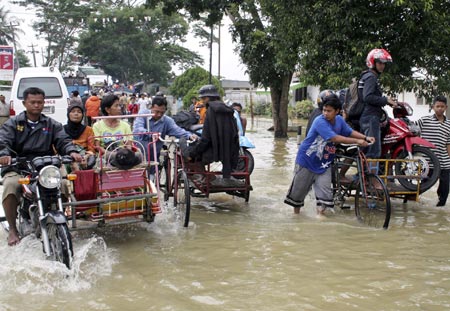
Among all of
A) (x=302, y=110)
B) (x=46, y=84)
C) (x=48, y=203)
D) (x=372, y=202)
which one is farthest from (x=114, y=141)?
(x=302, y=110)

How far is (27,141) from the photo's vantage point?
5.29 metres

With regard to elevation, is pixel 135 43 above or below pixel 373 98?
above

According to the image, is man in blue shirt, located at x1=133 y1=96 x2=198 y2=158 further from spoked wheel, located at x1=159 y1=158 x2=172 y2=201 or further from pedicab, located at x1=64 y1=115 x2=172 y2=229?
pedicab, located at x1=64 y1=115 x2=172 y2=229

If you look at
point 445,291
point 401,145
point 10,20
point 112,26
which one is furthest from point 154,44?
point 445,291

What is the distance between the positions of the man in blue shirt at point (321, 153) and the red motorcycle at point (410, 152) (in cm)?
106

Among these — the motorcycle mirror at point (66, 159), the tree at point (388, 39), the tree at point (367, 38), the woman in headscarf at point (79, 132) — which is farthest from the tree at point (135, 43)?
the motorcycle mirror at point (66, 159)

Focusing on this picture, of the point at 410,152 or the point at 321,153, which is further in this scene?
the point at 410,152

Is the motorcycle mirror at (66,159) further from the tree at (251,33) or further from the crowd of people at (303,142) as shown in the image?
the tree at (251,33)

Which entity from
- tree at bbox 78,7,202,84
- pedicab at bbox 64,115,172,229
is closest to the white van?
pedicab at bbox 64,115,172,229

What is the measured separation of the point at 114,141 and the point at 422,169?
4.10 meters

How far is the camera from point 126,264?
5.19m

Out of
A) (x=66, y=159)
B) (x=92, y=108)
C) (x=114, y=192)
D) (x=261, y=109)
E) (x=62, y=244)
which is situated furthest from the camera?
(x=261, y=109)

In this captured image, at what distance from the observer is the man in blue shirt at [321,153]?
262 inches

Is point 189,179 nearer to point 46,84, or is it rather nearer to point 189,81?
point 46,84
